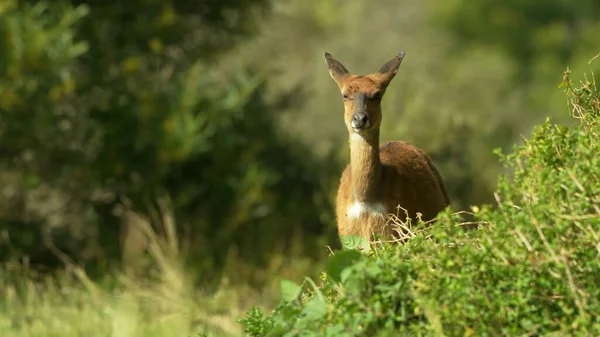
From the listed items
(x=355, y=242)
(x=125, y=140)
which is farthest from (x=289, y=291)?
(x=125, y=140)

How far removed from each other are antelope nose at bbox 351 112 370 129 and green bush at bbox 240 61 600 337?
114 inches

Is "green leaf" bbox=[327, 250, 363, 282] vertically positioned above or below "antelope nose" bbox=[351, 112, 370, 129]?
below

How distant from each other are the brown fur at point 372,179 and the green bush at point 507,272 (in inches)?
113

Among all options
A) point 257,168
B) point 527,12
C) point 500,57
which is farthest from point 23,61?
point 527,12

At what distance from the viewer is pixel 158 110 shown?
14242 millimetres

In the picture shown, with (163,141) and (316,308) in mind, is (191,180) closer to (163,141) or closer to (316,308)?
(163,141)

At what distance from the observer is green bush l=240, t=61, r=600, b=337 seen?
17.5 ft

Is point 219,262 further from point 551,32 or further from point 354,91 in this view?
point 551,32

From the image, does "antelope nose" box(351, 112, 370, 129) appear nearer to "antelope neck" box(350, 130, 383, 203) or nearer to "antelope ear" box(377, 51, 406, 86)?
"antelope neck" box(350, 130, 383, 203)

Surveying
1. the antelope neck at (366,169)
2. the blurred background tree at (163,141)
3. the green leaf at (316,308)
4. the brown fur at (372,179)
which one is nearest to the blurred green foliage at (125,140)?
the blurred background tree at (163,141)

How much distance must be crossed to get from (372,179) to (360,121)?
46cm

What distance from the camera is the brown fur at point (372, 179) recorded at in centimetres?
883

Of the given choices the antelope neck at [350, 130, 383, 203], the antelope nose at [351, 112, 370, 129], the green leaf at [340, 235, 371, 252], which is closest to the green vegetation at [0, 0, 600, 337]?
the green leaf at [340, 235, 371, 252]

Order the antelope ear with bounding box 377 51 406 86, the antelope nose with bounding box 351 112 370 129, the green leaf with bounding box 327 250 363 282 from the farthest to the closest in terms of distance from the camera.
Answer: the antelope ear with bounding box 377 51 406 86
the antelope nose with bounding box 351 112 370 129
the green leaf with bounding box 327 250 363 282
